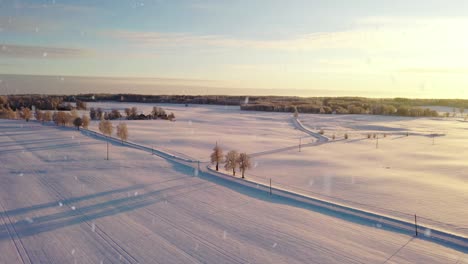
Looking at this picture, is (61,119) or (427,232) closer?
(427,232)

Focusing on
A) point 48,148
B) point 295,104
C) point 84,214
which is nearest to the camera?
point 84,214

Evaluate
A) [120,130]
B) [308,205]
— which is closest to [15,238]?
[308,205]

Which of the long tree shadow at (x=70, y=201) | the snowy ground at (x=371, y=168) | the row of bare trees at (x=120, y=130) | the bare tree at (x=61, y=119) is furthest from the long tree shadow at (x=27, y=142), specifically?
the long tree shadow at (x=70, y=201)

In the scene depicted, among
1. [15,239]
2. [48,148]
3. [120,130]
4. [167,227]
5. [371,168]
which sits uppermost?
[120,130]

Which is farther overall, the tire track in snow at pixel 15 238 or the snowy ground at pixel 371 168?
the snowy ground at pixel 371 168

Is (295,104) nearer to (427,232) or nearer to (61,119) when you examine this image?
(61,119)

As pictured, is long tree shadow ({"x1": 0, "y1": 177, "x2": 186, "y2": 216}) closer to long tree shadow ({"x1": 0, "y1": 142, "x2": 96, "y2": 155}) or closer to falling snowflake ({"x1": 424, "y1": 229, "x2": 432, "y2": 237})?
falling snowflake ({"x1": 424, "y1": 229, "x2": 432, "y2": 237})

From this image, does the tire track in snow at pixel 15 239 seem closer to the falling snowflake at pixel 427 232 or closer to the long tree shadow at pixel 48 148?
the falling snowflake at pixel 427 232

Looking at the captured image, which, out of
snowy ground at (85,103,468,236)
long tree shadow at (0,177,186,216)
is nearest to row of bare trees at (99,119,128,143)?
snowy ground at (85,103,468,236)

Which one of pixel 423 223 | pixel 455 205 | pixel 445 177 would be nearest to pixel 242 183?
pixel 423 223
